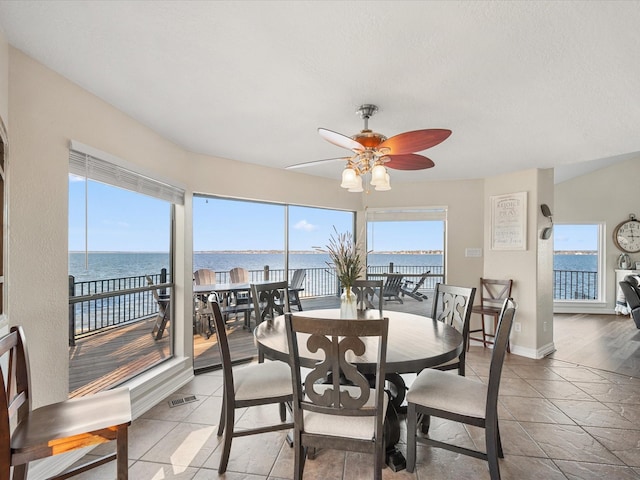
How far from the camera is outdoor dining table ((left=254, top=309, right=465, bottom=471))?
175cm

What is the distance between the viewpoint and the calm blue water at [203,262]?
2438mm

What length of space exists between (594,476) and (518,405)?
91 cm

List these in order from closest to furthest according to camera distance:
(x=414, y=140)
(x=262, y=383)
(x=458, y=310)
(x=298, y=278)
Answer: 1. (x=414, y=140)
2. (x=262, y=383)
3. (x=458, y=310)
4. (x=298, y=278)

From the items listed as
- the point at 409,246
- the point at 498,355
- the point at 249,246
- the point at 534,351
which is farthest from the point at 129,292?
the point at 534,351

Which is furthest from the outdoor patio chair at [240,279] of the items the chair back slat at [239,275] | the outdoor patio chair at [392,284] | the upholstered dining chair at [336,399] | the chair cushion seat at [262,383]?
the upholstered dining chair at [336,399]

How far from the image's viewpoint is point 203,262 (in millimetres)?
3906

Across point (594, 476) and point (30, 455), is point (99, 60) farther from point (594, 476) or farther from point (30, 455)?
point (594, 476)

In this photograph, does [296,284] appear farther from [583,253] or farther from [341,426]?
[583,253]

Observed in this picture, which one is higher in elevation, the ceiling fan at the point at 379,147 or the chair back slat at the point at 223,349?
the ceiling fan at the point at 379,147

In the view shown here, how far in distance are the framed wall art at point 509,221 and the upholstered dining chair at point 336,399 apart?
11.9 feet

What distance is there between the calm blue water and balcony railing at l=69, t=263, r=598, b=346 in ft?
0.18

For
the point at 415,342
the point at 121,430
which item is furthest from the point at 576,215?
the point at 121,430

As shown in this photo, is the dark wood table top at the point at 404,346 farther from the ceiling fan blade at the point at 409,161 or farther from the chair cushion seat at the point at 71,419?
the ceiling fan blade at the point at 409,161

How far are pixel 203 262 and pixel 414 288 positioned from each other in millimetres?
3067
